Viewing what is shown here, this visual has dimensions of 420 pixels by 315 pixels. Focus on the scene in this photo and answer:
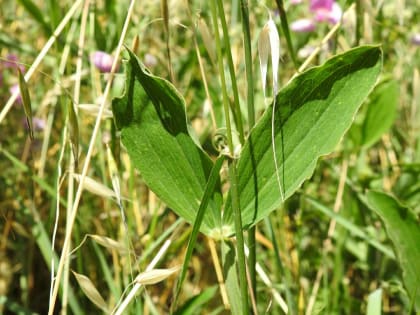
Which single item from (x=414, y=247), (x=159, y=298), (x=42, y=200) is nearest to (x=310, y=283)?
(x=159, y=298)

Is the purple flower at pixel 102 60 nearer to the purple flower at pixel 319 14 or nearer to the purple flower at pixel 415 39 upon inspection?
the purple flower at pixel 319 14

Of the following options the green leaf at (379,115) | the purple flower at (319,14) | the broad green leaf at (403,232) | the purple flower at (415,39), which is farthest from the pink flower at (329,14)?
the broad green leaf at (403,232)

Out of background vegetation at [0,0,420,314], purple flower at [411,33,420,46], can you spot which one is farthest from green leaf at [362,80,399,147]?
purple flower at [411,33,420,46]

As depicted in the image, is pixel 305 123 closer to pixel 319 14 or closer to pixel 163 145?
pixel 163 145

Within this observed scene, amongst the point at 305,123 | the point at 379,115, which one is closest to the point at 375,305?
the point at 305,123

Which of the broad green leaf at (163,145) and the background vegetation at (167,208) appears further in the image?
the background vegetation at (167,208)

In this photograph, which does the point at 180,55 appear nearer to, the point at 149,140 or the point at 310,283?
the point at 310,283
